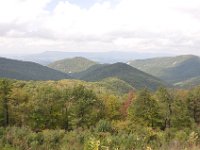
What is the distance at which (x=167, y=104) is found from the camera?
2299 inches

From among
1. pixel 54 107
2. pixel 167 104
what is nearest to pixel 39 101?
pixel 54 107

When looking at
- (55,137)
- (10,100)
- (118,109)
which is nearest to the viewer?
(55,137)

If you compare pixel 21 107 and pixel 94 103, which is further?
pixel 94 103

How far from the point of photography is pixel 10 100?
186 feet

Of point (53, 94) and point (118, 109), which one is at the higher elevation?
point (53, 94)

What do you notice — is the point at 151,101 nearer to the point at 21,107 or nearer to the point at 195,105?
the point at 195,105

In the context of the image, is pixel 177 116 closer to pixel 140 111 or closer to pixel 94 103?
pixel 140 111

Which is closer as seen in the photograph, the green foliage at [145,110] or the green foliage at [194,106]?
the green foliage at [145,110]

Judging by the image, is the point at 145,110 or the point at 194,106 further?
the point at 194,106

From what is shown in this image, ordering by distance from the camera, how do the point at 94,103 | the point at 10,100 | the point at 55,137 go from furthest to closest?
the point at 94,103 < the point at 10,100 < the point at 55,137

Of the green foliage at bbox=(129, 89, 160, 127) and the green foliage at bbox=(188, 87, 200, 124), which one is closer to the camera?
the green foliage at bbox=(129, 89, 160, 127)

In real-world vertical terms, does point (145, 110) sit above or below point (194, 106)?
above

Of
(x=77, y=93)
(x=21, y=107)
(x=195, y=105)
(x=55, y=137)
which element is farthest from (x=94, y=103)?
(x=55, y=137)

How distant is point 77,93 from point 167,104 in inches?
714
